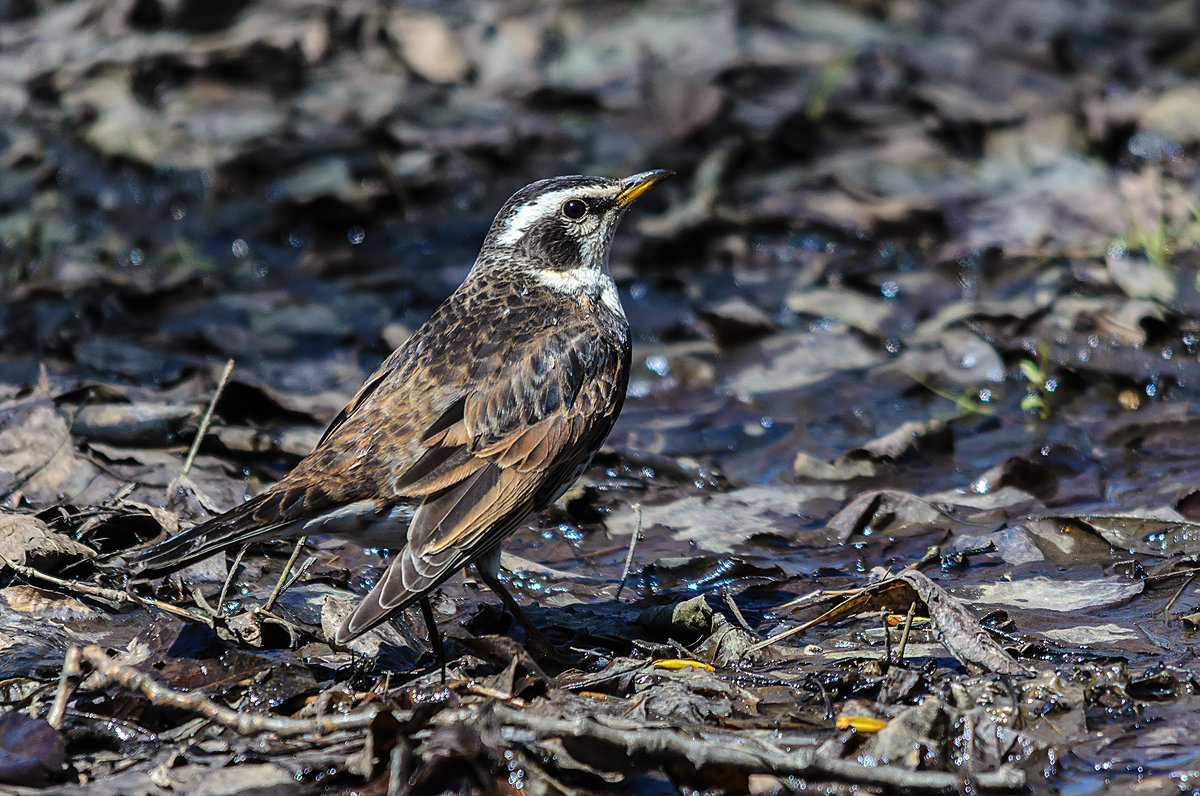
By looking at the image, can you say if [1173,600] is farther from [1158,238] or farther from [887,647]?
[1158,238]

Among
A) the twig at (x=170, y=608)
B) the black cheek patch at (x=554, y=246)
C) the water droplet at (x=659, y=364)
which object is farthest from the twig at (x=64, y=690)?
the water droplet at (x=659, y=364)

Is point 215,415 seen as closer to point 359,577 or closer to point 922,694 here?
point 359,577

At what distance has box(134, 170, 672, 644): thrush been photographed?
15.8ft

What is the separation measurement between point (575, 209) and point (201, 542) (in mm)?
2856

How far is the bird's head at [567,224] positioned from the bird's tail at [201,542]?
2.33 meters

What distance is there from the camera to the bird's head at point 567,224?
6660 millimetres

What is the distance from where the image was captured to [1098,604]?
213 inches

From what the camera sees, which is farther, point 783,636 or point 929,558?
point 929,558

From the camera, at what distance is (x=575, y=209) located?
671cm

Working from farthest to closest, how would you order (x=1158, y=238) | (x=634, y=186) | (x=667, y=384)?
(x=1158, y=238) → (x=667, y=384) → (x=634, y=186)

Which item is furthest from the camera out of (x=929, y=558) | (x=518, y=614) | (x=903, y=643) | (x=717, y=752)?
(x=929, y=558)

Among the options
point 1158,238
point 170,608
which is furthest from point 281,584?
point 1158,238

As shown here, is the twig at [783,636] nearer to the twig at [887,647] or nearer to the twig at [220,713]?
the twig at [887,647]

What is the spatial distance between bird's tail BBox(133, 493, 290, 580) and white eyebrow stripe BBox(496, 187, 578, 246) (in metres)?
2.45
